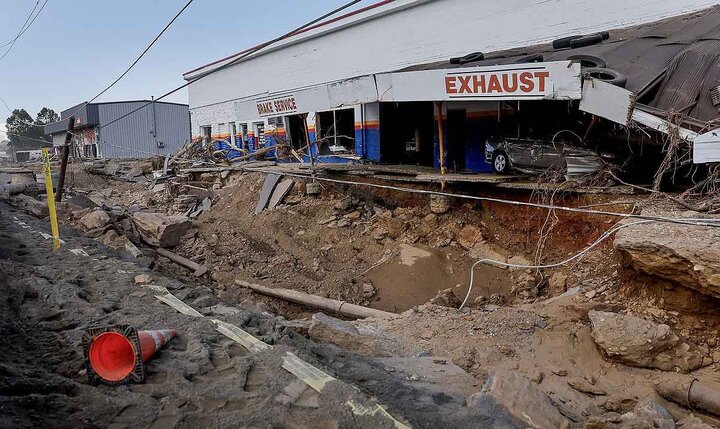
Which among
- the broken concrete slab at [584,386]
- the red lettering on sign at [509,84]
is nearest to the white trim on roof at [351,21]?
the red lettering on sign at [509,84]

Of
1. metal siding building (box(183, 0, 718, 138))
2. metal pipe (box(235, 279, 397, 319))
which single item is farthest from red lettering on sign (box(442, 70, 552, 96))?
metal siding building (box(183, 0, 718, 138))

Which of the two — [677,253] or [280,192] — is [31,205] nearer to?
[280,192]

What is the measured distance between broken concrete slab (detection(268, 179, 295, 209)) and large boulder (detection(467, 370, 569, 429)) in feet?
33.7

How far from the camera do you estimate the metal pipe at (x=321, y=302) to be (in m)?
6.75

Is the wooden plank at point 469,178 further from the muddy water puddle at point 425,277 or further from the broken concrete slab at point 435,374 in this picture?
the broken concrete slab at point 435,374

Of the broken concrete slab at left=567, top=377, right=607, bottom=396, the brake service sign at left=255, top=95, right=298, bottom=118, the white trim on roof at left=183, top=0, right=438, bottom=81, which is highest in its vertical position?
the white trim on roof at left=183, top=0, right=438, bottom=81

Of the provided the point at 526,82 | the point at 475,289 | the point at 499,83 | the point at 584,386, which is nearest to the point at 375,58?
the point at 499,83

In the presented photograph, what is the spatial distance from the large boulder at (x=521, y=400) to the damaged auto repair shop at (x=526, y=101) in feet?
13.4

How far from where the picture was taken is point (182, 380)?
3.03m

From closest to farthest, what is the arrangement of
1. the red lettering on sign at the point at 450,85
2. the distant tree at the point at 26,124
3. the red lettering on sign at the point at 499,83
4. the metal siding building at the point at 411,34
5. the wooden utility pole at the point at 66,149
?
the red lettering on sign at the point at 499,83 < the red lettering on sign at the point at 450,85 < the metal siding building at the point at 411,34 < the wooden utility pole at the point at 66,149 < the distant tree at the point at 26,124

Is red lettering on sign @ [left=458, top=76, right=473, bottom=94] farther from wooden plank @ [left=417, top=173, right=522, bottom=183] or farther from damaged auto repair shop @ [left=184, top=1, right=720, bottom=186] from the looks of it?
wooden plank @ [left=417, top=173, right=522, bottom=183]

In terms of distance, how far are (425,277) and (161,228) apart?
6255 millimetres

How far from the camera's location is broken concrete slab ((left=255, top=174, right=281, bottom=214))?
13.2 metres

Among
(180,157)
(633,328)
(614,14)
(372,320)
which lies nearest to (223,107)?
(180,157)
